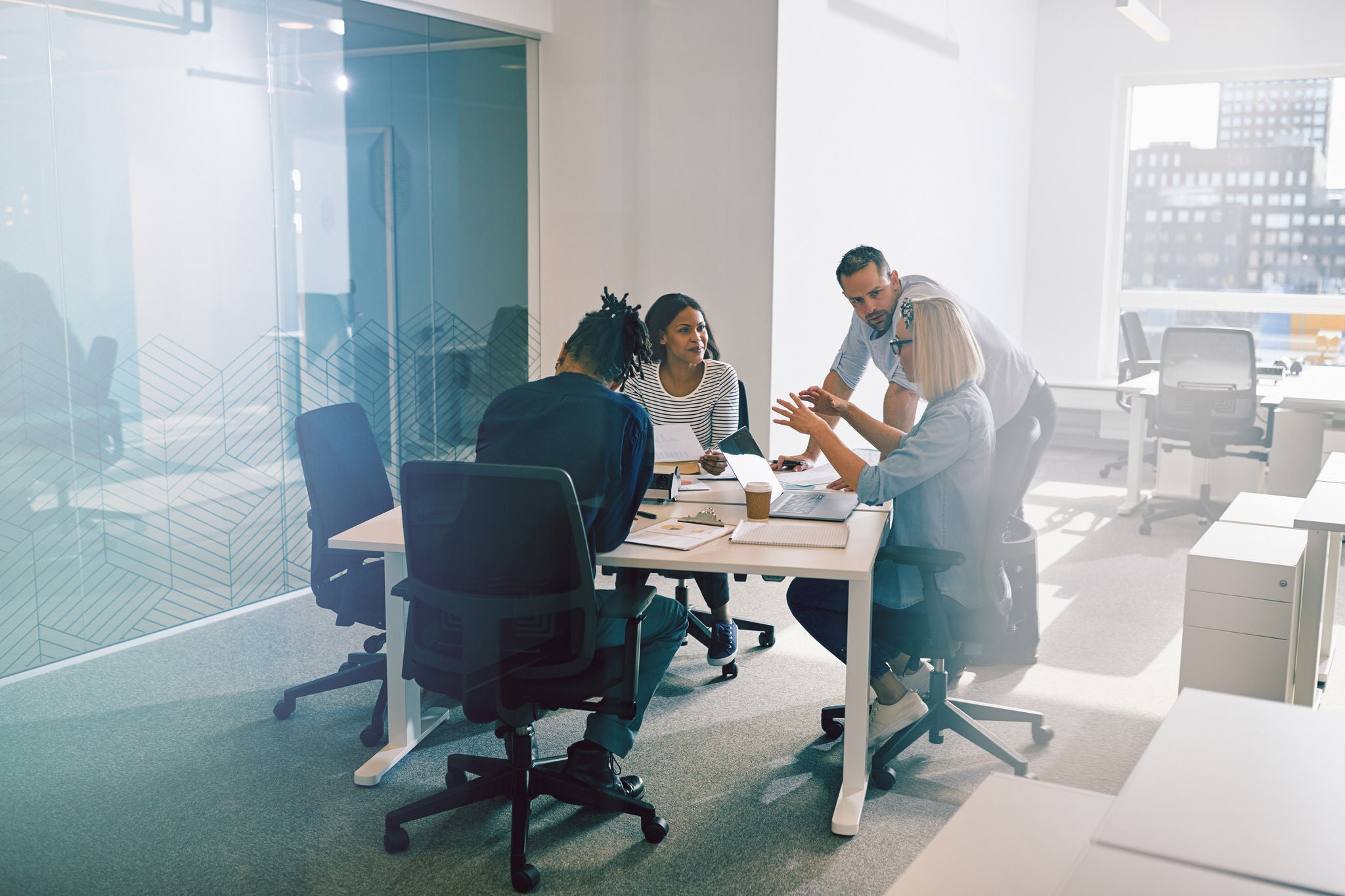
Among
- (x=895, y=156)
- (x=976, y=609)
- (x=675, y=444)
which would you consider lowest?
(x=976, y=609)

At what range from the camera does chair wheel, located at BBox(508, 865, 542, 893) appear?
234 centimetres

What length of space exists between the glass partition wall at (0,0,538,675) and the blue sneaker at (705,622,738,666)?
6.27 ft

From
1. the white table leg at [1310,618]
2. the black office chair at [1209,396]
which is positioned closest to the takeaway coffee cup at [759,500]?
the white table leg at [1310,618]

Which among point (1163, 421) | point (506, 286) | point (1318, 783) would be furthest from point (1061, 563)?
point (1318, 783)

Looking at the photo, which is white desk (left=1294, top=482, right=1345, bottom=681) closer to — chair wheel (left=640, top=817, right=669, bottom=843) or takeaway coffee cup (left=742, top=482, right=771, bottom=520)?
takeaway coffee cup (left=742, top=482, right=771, bottom=520)

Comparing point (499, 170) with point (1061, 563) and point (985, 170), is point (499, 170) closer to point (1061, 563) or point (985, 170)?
point (1061, 563)

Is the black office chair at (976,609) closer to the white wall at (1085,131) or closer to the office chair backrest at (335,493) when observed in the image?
the office chair backrest at (335,493)

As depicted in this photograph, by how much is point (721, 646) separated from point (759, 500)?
954 mm

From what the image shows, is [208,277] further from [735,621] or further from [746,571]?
[746,571]

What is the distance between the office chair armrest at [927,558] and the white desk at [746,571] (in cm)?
6

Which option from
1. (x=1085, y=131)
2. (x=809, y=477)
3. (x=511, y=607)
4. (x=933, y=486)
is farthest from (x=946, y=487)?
(x=1085, y=131)

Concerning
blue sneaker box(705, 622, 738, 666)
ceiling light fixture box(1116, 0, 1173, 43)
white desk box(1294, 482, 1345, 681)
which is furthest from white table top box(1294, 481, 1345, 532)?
ceiling light fixture box(1116, 0, 1173, 43)

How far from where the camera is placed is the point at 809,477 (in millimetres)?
3479

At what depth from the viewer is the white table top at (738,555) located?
2.51 metres
